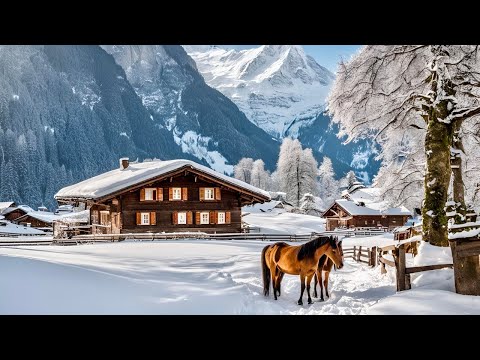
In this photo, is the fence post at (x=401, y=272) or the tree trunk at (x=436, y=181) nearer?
the fence post at (x=401, y=272)

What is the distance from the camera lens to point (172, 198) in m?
36.2

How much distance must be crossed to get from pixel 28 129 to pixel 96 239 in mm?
156403

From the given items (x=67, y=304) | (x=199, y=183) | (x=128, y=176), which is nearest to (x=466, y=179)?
(x=67, y=304)

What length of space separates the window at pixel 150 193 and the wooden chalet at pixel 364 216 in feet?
128

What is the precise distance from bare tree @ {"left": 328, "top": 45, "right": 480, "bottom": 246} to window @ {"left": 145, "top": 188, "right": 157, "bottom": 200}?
22.8m

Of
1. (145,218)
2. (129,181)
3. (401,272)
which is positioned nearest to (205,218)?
(145,218)

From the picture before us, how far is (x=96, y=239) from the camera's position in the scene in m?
29.9

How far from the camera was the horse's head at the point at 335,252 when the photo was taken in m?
9.89

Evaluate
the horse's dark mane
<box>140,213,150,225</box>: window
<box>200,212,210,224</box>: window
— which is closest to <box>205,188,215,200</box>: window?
<box>200,212,210,224</box>: window

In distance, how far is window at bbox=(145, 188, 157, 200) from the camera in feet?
117

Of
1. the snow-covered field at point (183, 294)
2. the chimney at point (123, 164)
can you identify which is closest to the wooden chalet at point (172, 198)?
the chimney at point (123, 164)

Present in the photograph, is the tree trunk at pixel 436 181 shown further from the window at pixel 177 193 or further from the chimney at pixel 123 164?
the chimney at pixel 123 164
